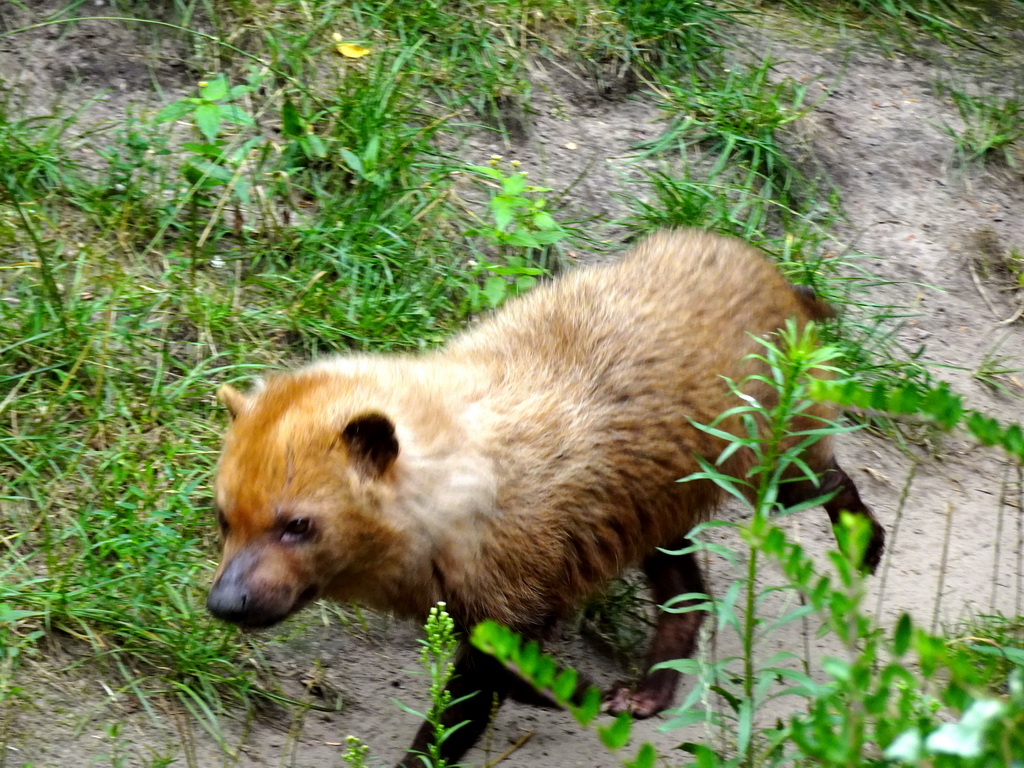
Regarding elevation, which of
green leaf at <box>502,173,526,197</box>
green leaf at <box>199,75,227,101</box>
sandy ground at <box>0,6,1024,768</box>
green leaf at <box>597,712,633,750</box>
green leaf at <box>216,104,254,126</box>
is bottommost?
sandy ground at <box>0,6,1024,768</box>

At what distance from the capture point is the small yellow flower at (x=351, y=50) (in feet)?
19.5

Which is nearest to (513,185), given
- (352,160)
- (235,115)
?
(352,160)

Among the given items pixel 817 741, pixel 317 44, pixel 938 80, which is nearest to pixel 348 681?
pixel 817 741

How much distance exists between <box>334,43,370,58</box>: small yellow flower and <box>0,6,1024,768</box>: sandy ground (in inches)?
28.1

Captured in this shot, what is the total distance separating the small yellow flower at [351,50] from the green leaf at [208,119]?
3.55 ft

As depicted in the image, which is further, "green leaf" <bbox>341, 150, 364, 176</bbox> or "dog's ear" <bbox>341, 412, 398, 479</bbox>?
"green leaf" <bbox>341, 150, 364, 176</bbox>

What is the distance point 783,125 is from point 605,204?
1224 mm

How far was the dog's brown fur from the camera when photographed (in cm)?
341

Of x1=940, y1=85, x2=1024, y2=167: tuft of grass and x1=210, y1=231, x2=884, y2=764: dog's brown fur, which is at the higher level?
x1=940, y1=85, x2=1024, y2=167: tuft of grass

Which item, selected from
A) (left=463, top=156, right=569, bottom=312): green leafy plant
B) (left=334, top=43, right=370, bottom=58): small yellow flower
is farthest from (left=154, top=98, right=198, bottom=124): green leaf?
(left=463, top=156, right=569, bottom=312): green leafy plant

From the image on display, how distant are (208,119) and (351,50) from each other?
3.92ft

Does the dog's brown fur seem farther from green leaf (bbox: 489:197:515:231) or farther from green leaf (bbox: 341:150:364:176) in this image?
green leaf (bbox: 341:150:364:176)

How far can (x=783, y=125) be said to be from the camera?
21.5ft

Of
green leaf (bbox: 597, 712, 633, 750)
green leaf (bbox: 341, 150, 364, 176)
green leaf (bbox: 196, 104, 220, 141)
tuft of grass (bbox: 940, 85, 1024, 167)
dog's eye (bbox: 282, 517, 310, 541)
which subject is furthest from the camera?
tuft of grass (bbox: 940, 85, 1024, 167)
